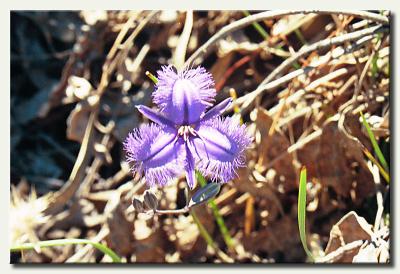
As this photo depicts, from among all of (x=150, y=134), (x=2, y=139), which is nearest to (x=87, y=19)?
(x=2, y=139)

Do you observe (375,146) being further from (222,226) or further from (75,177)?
(75,177)

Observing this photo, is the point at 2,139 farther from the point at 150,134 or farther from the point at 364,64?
the point at 364,64

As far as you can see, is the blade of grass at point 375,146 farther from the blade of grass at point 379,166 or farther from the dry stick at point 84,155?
the dry stick at point 84,155

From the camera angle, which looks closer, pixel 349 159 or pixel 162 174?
pixel 162 174

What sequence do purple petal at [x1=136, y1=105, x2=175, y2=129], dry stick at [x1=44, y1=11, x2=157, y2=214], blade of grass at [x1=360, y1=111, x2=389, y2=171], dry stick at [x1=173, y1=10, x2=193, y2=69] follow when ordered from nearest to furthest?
purple petal at [x1=136, y1=105, x2=175, y2=129]
blade of grass at [x1=360, y1=111, x2=389, y2=171]
dry stick at [x1=173, y1=10, x2=193, y2=69]
dry stick at [x1=44, y1=11, x2=157, y2=214]

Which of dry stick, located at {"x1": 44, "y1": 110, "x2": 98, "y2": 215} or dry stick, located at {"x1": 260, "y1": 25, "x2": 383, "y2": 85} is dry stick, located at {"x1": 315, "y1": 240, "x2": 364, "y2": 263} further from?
dry stick, located at {"x1": 44, "y1": 110, "x2": 98, "y2": 215}

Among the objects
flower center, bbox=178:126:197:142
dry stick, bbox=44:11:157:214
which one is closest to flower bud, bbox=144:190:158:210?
flower center, bbox=178:126:197:142
